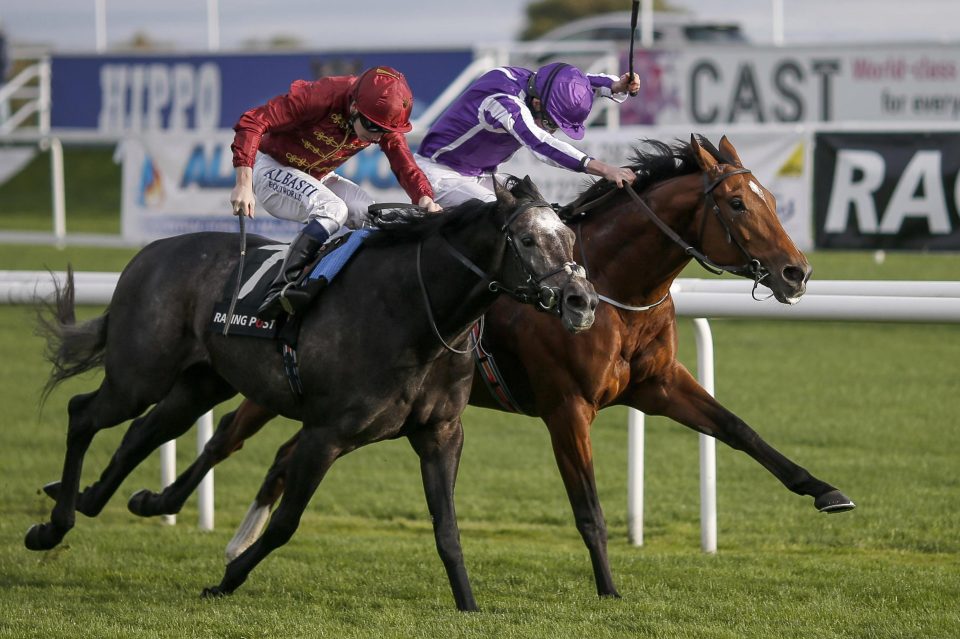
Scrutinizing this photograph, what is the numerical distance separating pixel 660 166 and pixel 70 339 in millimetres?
2409

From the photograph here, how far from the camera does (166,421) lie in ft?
17.5

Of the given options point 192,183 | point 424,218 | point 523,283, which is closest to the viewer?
point 523,283

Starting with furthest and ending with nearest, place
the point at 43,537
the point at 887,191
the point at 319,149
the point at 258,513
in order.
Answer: the point at 887,191
the point at 258,513
the point at 43,537
the point at 319,149

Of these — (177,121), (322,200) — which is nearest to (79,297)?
(322,200)

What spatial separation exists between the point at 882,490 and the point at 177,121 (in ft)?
49.4

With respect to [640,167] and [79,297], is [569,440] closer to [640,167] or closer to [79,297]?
[640,167]

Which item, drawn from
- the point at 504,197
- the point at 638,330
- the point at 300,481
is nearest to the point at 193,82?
the point at 638,330

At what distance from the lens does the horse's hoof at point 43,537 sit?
538cm

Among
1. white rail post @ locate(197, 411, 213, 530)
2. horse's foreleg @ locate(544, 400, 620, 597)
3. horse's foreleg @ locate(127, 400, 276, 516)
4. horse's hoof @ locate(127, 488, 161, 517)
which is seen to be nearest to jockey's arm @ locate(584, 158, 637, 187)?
horse's foreleg @ locate(544, 400, 620, 597)

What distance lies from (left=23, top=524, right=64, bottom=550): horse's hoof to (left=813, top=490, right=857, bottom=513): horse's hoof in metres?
2.85

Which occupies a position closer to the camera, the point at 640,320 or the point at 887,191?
the point at 640,320

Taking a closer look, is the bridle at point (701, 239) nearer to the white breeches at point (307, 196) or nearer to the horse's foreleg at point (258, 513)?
the white breeches at point (307, 196)

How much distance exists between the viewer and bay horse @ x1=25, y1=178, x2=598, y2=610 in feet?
14.2

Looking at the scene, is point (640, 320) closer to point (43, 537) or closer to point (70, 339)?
point (70, 339)
